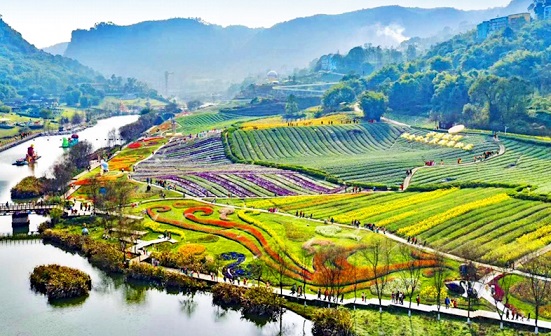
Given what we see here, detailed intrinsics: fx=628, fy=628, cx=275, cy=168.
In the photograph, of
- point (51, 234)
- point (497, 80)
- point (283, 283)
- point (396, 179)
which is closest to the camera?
point (283, 283)

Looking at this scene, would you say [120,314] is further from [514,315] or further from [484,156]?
[484,156]

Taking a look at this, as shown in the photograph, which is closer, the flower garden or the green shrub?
the green shrub

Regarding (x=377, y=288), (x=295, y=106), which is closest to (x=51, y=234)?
(x=377, y=288)

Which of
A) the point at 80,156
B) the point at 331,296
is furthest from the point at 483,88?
the point at 331,296

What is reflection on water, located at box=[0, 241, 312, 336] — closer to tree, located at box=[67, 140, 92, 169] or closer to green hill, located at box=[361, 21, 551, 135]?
tree, located at box=[67, 140, 92, 169]

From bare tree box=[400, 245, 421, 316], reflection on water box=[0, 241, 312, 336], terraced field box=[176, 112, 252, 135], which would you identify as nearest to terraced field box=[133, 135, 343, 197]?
bare tree box=[400, 245, 421, 316]

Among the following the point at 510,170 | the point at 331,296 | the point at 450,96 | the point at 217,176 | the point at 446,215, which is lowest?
the point at 331,296

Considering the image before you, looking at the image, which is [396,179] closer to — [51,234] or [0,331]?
[51,234]
